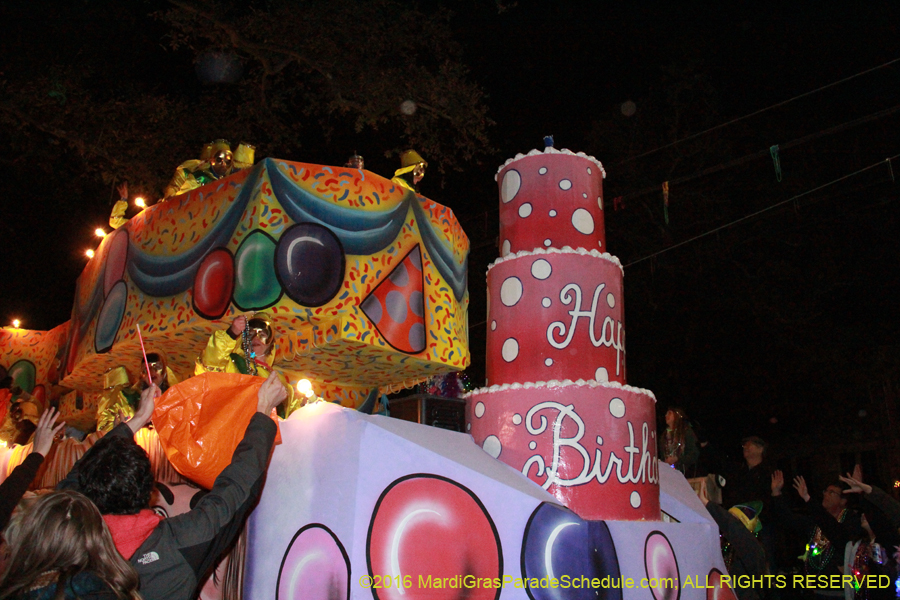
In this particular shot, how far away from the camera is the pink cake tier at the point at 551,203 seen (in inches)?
200

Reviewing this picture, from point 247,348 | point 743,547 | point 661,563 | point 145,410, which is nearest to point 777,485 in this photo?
point 743,547

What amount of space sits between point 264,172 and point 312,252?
0.72 metres

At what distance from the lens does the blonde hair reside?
1848 millimetres

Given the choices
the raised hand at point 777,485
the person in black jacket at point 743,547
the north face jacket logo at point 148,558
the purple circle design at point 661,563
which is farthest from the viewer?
the raised hand at point 777,485

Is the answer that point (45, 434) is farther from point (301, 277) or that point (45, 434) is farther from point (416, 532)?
point (301, 277)

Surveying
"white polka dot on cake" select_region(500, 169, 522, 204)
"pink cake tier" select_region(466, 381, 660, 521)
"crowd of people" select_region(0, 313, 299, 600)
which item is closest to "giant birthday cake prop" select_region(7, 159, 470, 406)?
"white polka dot on cake" select_region(500, 169, 522, 204)

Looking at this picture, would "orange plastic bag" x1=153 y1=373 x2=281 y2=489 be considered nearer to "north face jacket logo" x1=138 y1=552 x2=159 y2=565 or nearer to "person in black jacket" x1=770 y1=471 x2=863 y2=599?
"north face jacket logo" x1=138 y1=552 x2=159 y2=565

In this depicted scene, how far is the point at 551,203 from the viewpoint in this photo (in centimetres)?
514

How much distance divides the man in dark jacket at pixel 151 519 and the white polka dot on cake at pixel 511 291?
2.70 meters

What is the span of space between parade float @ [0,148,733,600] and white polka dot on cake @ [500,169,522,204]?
3cm

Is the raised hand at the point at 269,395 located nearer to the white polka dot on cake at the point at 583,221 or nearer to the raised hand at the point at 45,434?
the raised hand at the point at 45,434

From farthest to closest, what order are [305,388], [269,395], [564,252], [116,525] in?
[564,252] → [305,388] → [269,395] → [116,525]

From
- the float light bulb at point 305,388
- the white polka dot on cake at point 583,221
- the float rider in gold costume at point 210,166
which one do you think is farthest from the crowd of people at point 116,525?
the float rider in gold costume at point 210,166

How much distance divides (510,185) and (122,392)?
3.51 meters
